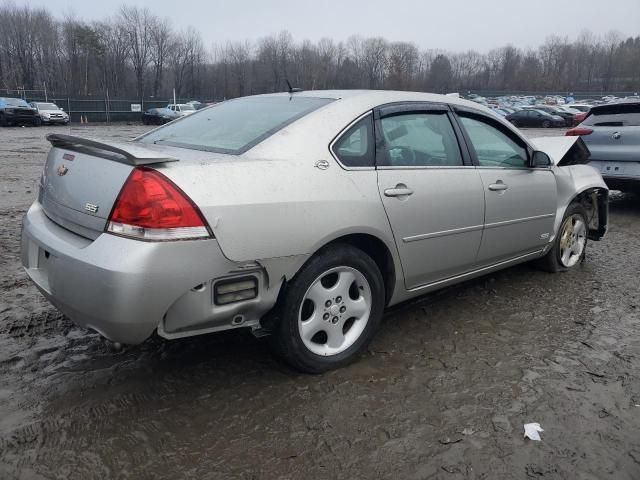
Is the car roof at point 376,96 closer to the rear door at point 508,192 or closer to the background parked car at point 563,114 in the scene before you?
the rear door at point 508,192

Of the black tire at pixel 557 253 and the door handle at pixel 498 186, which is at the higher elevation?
the door handle at pixel 498 186

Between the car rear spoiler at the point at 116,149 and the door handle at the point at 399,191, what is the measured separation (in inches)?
47.6

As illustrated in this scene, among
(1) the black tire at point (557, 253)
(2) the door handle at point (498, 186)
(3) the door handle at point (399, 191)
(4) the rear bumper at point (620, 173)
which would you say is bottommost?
(1) the black tire at point (557, 253)

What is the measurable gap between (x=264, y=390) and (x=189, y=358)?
57cm

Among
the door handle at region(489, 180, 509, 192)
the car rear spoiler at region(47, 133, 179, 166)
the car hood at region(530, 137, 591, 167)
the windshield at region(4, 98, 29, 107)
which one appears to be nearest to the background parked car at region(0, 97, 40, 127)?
the windshield at region(4, 98, 29, 107)

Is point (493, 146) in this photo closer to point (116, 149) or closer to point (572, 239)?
point (572, 239)

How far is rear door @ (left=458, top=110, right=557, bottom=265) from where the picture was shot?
3.71 metres

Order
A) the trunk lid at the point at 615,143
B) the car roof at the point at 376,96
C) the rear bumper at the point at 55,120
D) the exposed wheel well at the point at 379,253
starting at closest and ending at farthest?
the exposed wheel well at the point at 379,253
the car roof at the point at 376,96
the trunk lid at the point at 615,143
the rear bumper at the point at 55,120

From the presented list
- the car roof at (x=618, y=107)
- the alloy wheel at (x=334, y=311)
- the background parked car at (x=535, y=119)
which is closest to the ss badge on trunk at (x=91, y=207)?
the alloy wheel at (x=334, y=311)

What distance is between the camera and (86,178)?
2527 millimetres

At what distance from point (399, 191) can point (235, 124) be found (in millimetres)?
1075

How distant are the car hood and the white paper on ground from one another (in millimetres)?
2794

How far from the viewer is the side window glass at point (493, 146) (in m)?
3.76

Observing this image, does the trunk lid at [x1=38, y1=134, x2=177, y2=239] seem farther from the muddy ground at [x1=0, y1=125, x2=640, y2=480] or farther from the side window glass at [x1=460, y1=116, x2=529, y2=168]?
the side window glass at [x1=460, y1=116, x2=529, y2=168]
